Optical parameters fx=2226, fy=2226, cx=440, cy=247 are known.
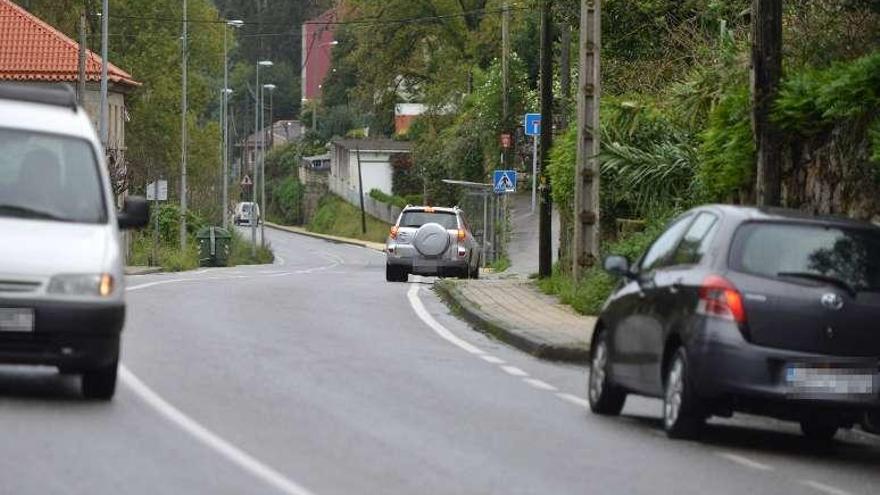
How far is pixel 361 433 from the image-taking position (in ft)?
43.2

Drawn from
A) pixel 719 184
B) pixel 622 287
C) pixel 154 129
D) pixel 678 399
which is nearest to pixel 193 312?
pixel 719 184

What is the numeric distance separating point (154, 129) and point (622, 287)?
8344 cm

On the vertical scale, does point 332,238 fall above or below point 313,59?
below

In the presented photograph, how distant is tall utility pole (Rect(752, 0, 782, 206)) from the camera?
64.5ft

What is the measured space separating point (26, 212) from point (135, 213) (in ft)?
3.36

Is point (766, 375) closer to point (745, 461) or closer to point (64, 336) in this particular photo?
point (745, 461)

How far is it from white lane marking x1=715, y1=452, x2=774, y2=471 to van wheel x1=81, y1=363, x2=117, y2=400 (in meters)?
3.93

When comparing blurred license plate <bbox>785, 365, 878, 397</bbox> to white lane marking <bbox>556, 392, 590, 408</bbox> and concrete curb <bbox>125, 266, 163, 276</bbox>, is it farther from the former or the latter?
concrete curb <bbox>125, 266, 163, 276</bbox>

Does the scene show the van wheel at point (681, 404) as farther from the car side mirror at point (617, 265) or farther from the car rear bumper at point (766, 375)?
the car side mirror at point (617, 265)

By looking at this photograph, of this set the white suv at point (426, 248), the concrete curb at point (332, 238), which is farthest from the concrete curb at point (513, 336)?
the concrete curb at point (332, 238)

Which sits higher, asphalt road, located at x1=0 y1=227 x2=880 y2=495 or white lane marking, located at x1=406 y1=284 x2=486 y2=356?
asphalt road, located at x1=0 y1=227 x2=880 y2=495

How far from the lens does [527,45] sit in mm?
77500

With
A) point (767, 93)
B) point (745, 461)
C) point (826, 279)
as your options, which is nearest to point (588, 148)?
point (767, 93)

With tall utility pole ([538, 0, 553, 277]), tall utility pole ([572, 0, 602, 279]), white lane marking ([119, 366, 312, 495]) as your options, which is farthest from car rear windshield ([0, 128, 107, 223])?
tall utility pole ([538, 0, 553, 277])
